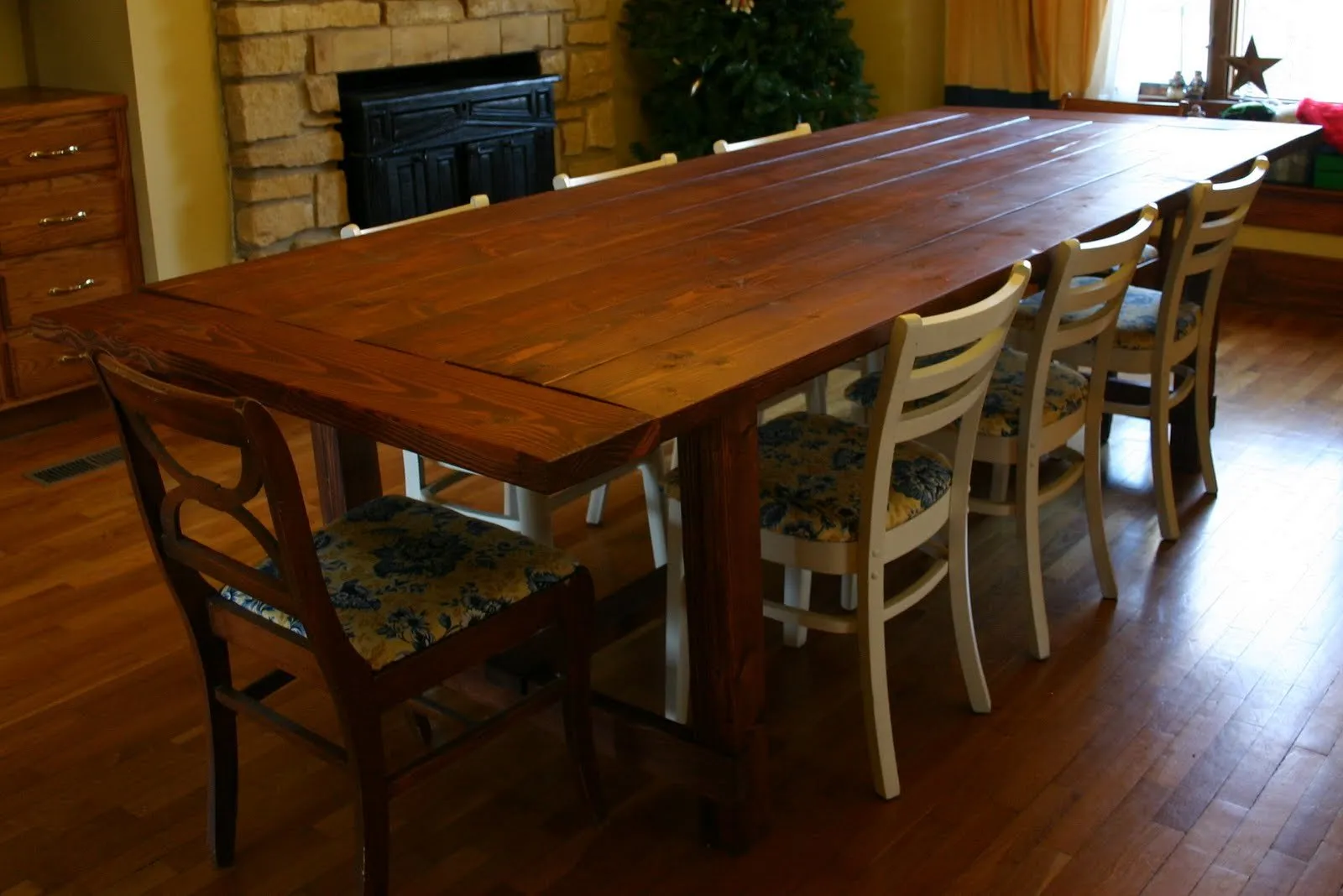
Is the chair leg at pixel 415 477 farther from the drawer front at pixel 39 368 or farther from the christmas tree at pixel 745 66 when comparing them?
the christmas tree at pixel 745 66

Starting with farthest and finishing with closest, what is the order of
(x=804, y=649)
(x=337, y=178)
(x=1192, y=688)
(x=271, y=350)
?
(x=337, y=178) < (x=804, y=649) < (x=1192, y=688) < (x=271, y=350)

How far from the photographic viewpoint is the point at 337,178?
4535 millimetres

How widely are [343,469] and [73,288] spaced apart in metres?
1.88

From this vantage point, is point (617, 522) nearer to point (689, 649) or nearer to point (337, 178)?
point (689, 649)

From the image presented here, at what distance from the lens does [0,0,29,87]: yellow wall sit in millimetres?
4293

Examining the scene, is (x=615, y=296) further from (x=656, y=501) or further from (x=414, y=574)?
(x=656, y=501)

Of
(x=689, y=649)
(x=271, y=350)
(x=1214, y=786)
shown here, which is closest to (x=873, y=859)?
(x=689, y=649)

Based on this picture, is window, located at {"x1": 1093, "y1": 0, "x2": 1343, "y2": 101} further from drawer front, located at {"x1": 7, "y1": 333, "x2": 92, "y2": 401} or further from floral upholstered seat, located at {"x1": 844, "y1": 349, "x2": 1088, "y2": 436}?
drawer front, located at {"x1": 7, "y1": 333, "x2": 92, "y2": 401}

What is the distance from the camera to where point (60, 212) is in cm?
399

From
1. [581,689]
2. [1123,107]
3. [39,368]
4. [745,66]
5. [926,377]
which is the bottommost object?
[581,689]

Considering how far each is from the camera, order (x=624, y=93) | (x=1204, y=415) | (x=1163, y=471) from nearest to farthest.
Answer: (x=1163, y=471) < (x=1204, y=415) < (x=624, y=93)

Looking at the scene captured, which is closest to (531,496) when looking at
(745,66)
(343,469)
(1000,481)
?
(343,469)

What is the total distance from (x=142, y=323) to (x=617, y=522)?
147 centimetres

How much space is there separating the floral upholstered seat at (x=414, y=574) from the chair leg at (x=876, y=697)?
490 mm
